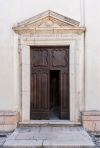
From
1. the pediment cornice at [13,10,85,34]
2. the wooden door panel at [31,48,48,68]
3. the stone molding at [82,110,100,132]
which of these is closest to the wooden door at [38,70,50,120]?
the wooden door panel at [31,48,48,68]

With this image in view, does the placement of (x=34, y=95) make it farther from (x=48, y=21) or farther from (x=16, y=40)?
(x=48, y=21)

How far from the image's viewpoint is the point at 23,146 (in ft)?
11.4

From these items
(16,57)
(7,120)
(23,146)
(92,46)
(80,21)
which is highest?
(80,21)

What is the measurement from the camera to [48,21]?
4.71 m

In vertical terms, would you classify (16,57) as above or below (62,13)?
below

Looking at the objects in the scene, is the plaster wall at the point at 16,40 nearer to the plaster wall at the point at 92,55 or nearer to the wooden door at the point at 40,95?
the plaster wall at the point at 92,55

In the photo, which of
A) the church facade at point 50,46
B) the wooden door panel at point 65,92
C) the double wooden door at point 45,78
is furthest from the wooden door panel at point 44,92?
the wooden door panel at point 65,92

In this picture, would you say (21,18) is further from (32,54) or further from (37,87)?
(37,87)

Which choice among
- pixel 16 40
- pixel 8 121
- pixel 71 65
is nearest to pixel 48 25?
pixel 16 40

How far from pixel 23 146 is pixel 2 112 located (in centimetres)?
173

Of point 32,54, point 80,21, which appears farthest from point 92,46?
point 32,54

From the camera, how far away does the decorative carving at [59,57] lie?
4.98 metres

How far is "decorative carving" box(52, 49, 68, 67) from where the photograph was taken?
4980 millimetres

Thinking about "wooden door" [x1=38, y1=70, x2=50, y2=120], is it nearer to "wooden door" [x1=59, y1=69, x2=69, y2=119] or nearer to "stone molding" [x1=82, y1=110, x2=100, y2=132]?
"wooden door" [x1=59, y1=69, x2=69, y2=119]
